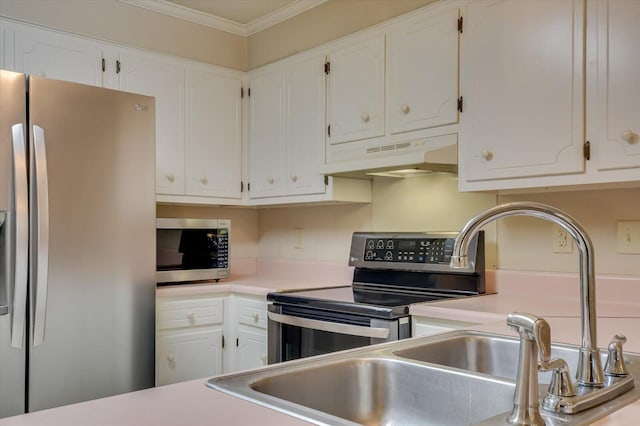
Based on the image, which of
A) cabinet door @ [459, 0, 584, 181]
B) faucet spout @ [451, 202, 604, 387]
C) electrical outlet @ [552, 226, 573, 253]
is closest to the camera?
faucet spout @ [451, 202, 604, 387]

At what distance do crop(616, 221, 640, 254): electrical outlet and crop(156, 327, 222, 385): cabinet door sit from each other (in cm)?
187

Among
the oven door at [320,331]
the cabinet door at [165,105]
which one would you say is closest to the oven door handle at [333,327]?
the oven door at [320,331]

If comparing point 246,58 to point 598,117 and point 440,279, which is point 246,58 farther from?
point 598,117

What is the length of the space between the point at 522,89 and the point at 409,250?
0.87 m

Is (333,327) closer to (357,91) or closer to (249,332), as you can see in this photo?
(249,332)

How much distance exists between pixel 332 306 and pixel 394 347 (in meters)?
1.00

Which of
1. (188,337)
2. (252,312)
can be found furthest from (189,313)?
(252,312)

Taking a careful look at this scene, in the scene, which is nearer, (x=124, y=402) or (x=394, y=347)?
(x=124, y=402)

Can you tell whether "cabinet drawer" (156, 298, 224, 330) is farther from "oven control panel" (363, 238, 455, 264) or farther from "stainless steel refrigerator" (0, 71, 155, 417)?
"oven control panel" (363, 238, 455, 264)

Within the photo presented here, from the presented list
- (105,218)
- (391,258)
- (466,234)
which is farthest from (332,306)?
(466,234)

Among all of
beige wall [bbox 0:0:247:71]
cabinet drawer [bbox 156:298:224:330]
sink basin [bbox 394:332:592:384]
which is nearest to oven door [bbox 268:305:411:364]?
cabinet drawer [bbox 156:298:224:330]

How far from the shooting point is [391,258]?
262cm

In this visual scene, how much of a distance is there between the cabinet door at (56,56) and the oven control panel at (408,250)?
155 cm

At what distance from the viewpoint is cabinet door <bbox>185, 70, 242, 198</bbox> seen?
3104mm
